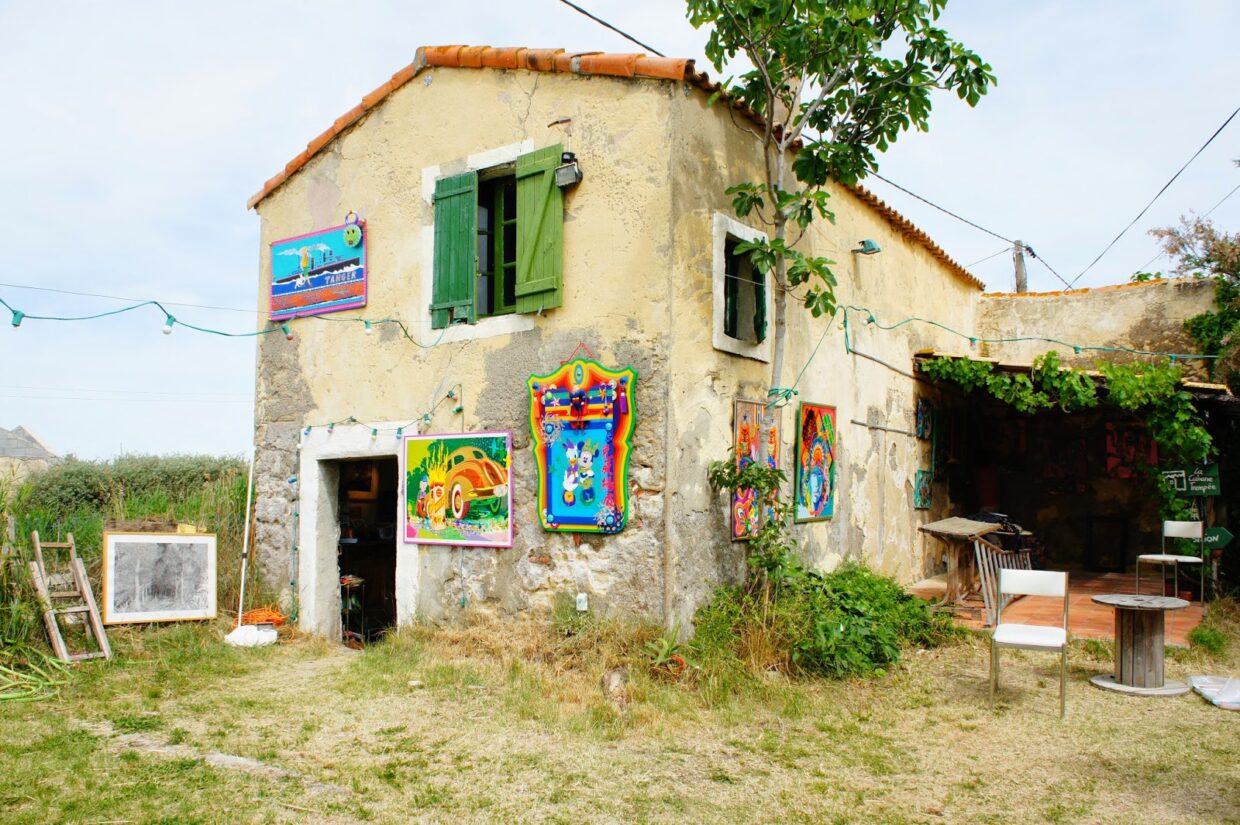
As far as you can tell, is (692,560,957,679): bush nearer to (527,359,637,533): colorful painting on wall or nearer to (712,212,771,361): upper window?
(527,359,637,533): colorful painting on wall

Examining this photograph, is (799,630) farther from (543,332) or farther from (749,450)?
(543,332)

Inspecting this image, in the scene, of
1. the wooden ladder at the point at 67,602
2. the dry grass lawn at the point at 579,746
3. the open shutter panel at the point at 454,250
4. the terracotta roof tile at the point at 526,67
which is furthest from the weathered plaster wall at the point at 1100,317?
the wooden ladder at the point at 67,602

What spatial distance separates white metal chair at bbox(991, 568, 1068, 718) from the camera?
18.5 ft

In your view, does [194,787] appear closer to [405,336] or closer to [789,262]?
[405,336]

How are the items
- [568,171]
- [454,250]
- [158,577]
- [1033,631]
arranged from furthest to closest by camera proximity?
[158,577]
[454,250]
[568,171]
[1033,631]

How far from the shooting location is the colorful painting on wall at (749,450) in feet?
23.0

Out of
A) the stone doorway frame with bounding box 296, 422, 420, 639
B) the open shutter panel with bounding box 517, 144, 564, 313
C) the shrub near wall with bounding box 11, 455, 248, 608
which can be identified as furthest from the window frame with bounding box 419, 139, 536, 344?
the shrub near wall with bounding box 11, 455, 248, 608

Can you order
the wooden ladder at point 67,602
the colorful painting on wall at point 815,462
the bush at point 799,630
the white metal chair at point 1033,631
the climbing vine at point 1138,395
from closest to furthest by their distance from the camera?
the white metal chair at point 1033,631 < the bush at point 799,630 < the wooden ladder at point 67,602 < the colorful painting on wall at point 815,462 < the climbing vine at point 1138,395

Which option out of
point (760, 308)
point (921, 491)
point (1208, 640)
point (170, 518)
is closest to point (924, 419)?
point (921, 491)

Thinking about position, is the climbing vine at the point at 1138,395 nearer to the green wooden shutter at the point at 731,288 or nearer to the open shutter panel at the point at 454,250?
the green wooden shutter at the point at 731,288

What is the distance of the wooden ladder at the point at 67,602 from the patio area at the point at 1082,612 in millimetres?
7566

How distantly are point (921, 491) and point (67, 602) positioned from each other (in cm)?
942

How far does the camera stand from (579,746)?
514 cm

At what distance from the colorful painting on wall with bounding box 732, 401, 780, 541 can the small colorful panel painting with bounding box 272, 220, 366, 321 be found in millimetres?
3893
